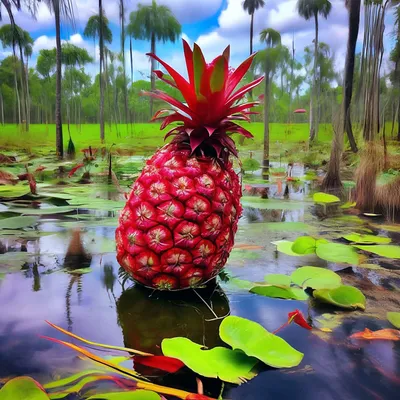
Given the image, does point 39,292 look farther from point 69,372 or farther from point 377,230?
point 377,230

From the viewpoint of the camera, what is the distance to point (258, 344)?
38 cm

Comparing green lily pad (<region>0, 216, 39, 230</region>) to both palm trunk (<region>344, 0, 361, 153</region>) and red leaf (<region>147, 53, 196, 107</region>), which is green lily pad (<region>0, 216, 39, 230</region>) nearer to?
red leaf (<region>147, 53, 196, 107</region>)

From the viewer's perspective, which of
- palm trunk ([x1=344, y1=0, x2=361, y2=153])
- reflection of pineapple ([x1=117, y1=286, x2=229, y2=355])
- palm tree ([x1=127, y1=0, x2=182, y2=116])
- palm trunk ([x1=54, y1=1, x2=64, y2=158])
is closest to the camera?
reflection of pineapple ([x1=117, y1=286, x2=229, y2=355])

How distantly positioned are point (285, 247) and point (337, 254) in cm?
13

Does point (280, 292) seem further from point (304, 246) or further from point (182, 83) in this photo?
point (182, 83)

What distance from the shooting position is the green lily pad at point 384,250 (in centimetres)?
73

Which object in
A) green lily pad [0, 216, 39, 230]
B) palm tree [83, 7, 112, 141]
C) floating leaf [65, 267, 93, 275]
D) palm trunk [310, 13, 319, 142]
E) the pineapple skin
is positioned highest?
palm tree [83, 7, 112, 141]

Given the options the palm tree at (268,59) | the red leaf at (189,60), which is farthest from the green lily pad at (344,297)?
the palm tree at (268,59)

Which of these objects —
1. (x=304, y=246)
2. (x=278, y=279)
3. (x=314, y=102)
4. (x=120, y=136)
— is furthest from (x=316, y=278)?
(x=120, y=136)

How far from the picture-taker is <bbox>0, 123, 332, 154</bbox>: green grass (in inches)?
152

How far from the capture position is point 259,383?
339mm

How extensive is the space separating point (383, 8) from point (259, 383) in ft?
7.45

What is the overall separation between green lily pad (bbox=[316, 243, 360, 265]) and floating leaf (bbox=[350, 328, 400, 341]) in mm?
235

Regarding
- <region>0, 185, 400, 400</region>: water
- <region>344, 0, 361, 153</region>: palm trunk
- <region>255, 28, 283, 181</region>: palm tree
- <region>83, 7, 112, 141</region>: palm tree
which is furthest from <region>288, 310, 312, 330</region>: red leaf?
<region>83, 7, 112, 141</region>: palm tree
